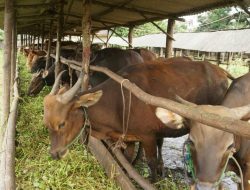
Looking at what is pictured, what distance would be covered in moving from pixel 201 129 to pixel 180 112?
1.50 feet

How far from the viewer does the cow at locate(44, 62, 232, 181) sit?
4.10 metres

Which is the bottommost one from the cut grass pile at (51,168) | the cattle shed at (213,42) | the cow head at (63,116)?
the cut grass pile at (51,168)

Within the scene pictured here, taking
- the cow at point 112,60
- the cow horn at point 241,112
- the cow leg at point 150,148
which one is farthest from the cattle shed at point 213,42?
the cow horn at point 241,112

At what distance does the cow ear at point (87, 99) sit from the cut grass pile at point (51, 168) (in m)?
0.99

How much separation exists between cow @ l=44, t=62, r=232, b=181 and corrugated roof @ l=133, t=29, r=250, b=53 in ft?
35.7

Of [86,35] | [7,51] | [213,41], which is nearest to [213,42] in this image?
[213,41]

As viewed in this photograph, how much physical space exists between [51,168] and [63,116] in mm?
978

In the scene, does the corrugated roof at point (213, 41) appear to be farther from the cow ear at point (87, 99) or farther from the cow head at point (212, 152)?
the cow head at point (212, 152)

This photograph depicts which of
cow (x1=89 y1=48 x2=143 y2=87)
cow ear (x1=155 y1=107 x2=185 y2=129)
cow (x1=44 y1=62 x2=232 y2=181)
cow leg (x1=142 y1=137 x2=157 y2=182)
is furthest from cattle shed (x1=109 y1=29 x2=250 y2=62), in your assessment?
cow ear (x1=155 y1=107 x2=185 y2=129)

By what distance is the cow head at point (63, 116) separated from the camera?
160 inches

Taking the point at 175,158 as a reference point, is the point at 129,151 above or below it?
above

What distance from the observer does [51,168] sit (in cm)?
463

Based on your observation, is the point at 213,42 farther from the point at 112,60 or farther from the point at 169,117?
the point at 169,117

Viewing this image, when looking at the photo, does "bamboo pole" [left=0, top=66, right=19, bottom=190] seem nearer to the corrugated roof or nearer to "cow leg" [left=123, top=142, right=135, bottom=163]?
"cow leg" [left=123, top=142, right=135, bottom=163]
